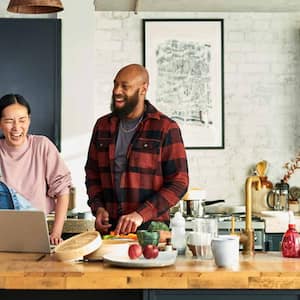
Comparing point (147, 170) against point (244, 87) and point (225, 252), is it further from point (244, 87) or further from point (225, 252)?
point (244, 87)

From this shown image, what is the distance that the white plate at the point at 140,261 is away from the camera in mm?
2744

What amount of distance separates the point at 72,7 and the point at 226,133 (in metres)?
1.70

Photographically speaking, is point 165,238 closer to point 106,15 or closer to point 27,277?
point 27,277

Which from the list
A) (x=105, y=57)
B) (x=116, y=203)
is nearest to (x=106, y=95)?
(x=105, y=57)

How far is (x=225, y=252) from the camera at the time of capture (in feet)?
9.23

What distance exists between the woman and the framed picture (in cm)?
301

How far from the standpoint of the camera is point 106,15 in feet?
21.8

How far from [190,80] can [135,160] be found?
9.24ft

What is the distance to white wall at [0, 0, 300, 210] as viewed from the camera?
664 cm

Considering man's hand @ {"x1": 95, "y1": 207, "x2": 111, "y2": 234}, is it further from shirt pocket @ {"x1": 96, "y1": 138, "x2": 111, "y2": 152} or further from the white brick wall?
the white brick wall

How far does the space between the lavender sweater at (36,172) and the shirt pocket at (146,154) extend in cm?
41

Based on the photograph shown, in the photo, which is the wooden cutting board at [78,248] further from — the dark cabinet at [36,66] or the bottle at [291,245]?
the dark cabinet at [36,66]

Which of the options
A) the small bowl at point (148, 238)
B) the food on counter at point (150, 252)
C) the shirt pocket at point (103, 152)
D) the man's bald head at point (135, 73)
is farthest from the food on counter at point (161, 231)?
the man's bald head at point (135, 73)

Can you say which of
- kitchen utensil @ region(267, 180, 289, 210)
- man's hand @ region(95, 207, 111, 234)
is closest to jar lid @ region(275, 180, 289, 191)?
kitchen utensil @ region(267, 180, 289, 210)
